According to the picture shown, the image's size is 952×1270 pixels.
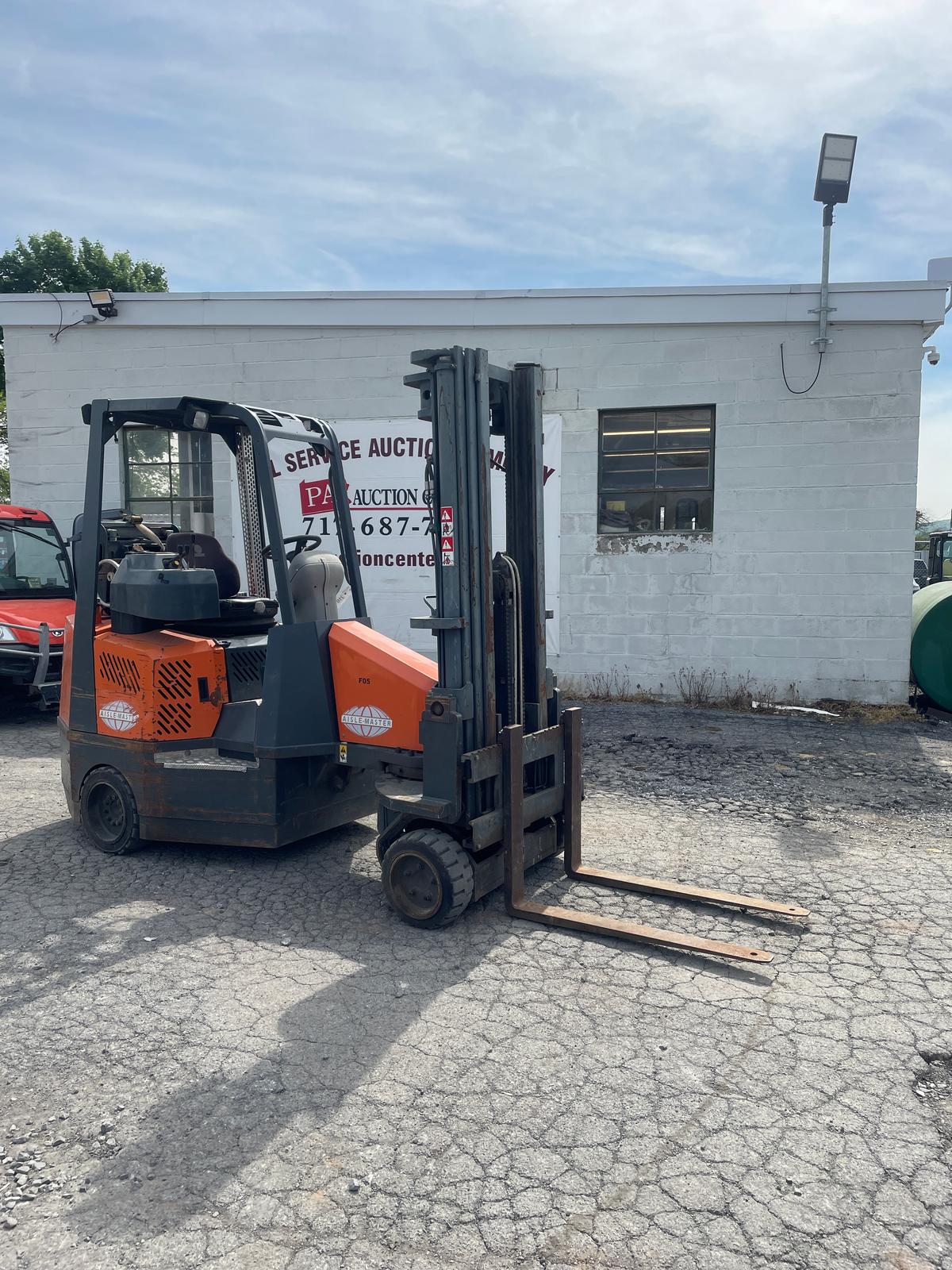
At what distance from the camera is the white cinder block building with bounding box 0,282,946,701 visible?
998 centimetres

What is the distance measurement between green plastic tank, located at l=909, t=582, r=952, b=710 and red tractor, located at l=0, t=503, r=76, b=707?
29.4 feet

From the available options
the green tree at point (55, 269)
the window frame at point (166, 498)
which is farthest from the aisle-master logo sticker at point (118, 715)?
the green tree at point (55, 269)

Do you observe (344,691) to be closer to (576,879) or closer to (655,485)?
(576,879)

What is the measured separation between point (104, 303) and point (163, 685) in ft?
26.2

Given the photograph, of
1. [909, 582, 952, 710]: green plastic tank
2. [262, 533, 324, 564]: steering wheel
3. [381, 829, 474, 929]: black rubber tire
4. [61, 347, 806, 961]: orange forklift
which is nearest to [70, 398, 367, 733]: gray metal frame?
[61, 347, 806, 961]: orange forklift

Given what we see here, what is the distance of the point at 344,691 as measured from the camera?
4996 mm

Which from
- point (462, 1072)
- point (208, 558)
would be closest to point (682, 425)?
point (208, 558)

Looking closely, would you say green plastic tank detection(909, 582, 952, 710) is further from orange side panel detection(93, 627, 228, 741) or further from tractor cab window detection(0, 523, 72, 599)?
tractor cab window detection(0, 523, 72, 599)

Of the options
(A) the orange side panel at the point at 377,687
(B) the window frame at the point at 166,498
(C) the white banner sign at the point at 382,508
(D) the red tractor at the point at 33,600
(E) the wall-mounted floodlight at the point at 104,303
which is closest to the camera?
(A) the orange side panel at the point at 377,687

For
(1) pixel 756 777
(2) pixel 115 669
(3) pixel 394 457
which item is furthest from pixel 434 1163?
(3) pixel 394 457

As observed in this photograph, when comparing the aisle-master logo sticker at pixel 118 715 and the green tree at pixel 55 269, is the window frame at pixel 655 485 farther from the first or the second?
the green tree at pixel 55 269

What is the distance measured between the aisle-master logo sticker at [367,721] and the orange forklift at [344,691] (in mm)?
10

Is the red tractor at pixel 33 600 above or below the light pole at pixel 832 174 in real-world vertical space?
below

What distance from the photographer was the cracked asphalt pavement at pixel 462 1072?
8.20 feet
